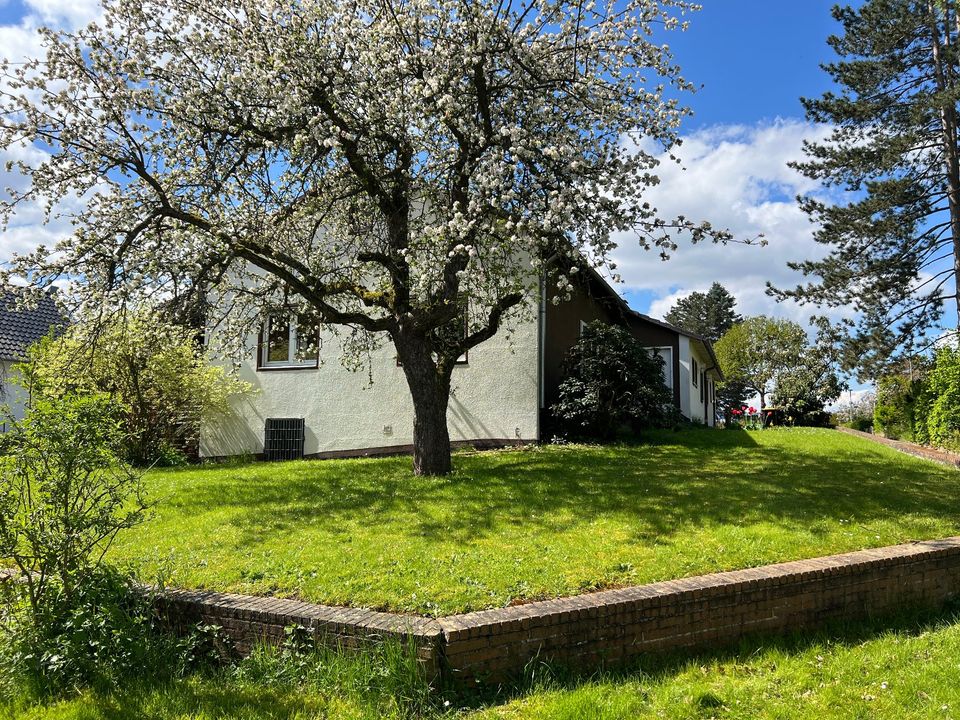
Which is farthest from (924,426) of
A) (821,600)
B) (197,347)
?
(197,347)

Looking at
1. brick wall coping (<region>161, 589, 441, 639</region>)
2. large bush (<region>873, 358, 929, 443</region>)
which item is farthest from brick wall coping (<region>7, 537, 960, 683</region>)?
large bush (<region>873, 358, 929, 443</region>)

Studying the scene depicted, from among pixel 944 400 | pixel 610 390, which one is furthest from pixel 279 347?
pixel 944 400

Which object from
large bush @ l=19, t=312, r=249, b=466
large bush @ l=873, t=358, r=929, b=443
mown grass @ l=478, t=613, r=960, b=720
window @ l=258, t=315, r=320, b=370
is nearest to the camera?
mown grass @ l=478, t=613, r=960, b=720

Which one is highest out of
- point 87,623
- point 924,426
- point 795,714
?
point 924,426

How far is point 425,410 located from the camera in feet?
30.0

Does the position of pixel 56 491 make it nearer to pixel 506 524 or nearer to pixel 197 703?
pixel 197 703

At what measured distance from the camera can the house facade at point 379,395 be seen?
12.9 meters

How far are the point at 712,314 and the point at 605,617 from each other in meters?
74.9

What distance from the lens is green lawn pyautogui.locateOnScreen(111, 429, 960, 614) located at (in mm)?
5094

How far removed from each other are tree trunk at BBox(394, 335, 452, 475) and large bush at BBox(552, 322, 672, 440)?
4.10m

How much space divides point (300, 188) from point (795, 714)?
8193mm

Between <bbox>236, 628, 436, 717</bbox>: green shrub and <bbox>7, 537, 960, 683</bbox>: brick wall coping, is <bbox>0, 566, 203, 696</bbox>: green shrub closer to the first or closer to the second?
<bbox>7, 537, 960, 683</bbox>: brick wall coping

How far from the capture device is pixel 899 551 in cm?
568

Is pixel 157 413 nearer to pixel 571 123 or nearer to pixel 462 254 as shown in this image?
pixel 462 254
